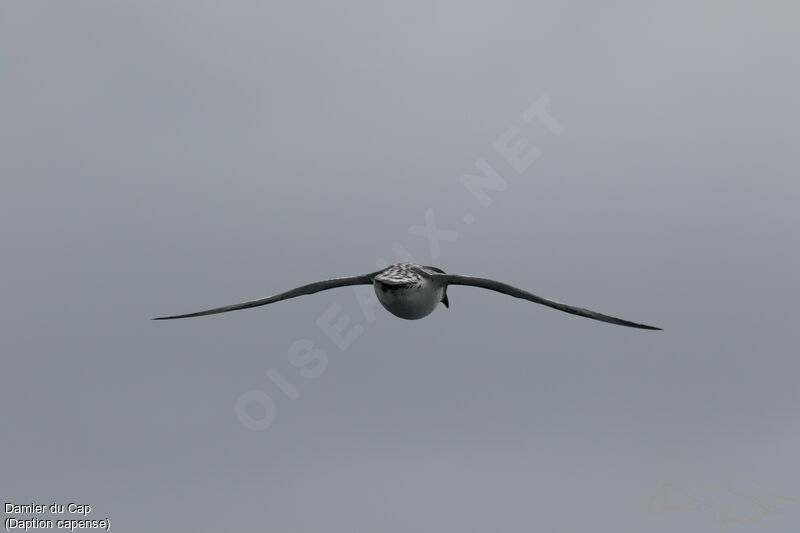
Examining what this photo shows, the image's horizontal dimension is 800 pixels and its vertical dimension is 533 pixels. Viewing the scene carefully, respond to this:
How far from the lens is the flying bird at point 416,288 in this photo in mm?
28156

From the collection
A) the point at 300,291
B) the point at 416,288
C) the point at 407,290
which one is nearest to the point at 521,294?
the point at 416,288

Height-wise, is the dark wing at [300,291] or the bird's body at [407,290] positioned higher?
the dark wing at [300,291]

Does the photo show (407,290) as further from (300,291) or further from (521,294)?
(300,291)

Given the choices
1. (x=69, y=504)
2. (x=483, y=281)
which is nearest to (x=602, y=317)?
(x=483, y=281)

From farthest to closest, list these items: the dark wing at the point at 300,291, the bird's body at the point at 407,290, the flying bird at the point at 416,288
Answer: the dark wing at the point at 300,291, the bird's body at the point at 407,290, the flying bird at the point at 416,288

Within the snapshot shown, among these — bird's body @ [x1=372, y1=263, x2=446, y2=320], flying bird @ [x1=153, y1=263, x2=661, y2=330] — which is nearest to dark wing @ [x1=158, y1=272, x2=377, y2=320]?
flying bird @ [x1=153, y1=263, x2=661, y2=330]

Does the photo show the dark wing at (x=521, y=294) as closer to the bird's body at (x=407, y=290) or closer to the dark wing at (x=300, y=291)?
the bird's body at (x=407, y=290)

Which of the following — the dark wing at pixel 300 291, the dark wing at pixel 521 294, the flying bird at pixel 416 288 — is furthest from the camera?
the dark wing at pixel 300 291

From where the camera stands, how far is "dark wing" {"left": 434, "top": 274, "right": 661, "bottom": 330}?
2745 centimetres

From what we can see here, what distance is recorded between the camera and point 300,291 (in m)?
32.0

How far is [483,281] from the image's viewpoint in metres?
29.4

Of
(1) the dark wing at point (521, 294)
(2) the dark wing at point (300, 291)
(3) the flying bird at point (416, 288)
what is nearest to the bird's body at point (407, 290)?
(3) the flying bird at point (416, 288)

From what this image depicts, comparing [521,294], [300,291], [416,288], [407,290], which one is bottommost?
[521,294]

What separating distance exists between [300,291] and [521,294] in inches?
355
